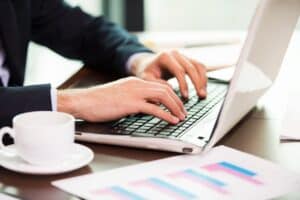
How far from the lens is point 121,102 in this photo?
3.84 feet

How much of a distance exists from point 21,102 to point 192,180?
0.37 m

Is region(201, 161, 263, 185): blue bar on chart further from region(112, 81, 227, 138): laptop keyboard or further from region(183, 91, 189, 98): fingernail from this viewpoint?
region(183, 91, 189, 98): fingernail

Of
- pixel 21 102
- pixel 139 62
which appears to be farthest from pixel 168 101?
pixel 139 62

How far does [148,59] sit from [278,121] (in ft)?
1.38

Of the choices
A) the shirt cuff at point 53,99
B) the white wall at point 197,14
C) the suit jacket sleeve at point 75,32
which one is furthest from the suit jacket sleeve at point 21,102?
the white wall at point 197,14

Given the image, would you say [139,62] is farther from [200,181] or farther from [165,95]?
[200,181]

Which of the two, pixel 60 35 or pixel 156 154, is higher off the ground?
pixel 60 35

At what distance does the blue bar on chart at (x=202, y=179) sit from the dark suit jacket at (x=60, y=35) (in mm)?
631

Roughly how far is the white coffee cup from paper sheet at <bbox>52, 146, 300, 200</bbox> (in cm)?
5

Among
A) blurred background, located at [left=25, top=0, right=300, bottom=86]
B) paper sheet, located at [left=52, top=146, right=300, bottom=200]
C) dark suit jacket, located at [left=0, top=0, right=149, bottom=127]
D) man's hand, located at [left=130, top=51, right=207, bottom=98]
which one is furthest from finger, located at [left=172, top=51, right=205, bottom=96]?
blurred background, located at [left=25, top=0, right=300, bottom=86]

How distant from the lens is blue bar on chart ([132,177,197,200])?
0.88 metres

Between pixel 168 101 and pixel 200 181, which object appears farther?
pixel 168 101

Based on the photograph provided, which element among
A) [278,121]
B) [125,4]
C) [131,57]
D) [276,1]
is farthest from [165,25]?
[276,1]

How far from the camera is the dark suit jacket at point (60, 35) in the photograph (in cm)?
155
